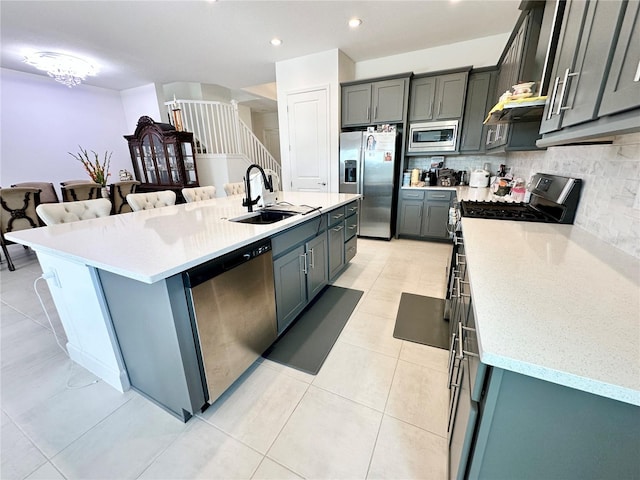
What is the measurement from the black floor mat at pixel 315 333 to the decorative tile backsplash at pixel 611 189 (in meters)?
1.67

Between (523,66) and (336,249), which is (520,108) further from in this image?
(336,249)

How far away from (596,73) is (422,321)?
69.7 inches

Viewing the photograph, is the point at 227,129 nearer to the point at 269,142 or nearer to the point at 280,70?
the point at 280,70

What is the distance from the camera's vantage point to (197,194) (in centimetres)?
317

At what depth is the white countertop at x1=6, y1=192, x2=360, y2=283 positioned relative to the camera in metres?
1.09

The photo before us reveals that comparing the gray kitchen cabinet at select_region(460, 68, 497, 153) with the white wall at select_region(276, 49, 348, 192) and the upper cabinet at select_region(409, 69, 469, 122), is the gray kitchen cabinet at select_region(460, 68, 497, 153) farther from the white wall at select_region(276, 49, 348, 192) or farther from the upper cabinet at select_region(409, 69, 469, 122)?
the white wall at select_region(276, 49, 348, 192)

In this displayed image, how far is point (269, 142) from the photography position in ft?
28.3

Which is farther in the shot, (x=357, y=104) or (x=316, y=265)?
(x=357, y=104)

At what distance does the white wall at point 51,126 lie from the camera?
173 inches

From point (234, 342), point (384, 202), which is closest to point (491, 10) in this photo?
point (384, 202)

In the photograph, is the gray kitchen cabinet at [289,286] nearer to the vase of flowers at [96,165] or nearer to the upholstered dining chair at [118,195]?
the upholstered dining chair at [118,195]

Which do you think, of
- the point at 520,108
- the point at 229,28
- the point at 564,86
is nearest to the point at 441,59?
the point at 520,108

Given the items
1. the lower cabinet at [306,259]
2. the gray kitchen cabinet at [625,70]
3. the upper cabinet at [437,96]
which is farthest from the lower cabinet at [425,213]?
the gray kitchen cabinet at [625,70]

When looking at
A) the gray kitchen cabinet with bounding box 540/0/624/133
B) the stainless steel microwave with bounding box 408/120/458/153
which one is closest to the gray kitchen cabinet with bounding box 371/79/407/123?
the stainless steel microwave with bounding box 408/120/458/153
